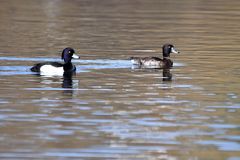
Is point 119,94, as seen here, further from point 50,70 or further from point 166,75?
point 50,70

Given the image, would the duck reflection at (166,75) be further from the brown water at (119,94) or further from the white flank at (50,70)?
the white flank at (50,70)

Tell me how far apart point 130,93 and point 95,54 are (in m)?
8.04

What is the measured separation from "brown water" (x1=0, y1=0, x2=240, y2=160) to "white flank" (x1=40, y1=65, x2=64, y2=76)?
1.26ft

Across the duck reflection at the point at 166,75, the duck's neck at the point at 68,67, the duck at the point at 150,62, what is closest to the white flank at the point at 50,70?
the duck's neck at the point at 68,67

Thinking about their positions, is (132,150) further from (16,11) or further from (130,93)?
(16,11)

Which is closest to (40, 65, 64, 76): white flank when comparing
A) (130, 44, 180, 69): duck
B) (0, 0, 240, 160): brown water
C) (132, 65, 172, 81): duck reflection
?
(0, 0, 240, 160): brown water

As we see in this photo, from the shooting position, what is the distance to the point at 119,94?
17.8 metres

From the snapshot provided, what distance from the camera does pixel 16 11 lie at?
43.8 meters

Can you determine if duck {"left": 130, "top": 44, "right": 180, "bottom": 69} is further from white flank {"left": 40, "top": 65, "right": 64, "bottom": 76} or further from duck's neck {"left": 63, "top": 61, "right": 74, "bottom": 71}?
white flank {"left": 40, "top": 65, "right": 64, "bottom": 76}

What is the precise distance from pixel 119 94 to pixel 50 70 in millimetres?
4627

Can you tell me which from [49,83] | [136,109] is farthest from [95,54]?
[136,109]

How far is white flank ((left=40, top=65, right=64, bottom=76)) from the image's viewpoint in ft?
71.5

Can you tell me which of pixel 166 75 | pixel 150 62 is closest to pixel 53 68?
pixel 166 75

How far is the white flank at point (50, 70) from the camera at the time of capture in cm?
2178
